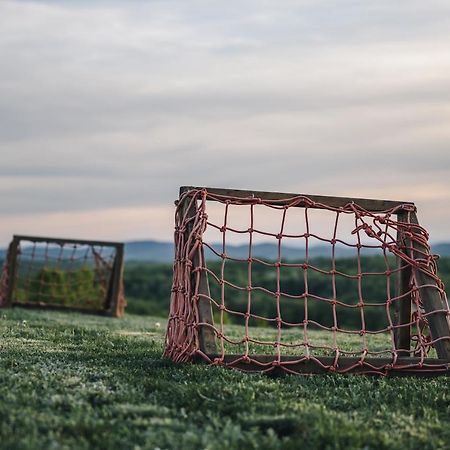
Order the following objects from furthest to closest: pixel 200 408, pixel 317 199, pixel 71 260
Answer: pixel 71 260 < pixel 317 199 < pixel 200 408

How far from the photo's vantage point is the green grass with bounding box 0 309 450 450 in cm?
391

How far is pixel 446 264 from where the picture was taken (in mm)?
35531

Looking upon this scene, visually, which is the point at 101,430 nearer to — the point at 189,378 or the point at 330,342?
the point at 189,378

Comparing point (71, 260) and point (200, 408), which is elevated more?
point (71, 260)

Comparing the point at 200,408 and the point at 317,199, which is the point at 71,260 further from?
the point at 200,408

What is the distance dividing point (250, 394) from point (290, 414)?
370 mm

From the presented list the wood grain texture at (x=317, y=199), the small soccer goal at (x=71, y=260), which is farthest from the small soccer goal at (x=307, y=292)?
the small soccer goal at (x=71, y=260)

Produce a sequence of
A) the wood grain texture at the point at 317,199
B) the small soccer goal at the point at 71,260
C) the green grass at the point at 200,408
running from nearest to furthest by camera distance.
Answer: the green grass at the point at 200,408 < the wood grain texture at the point at 317,199 < the small soccer goal at the point at 71,260

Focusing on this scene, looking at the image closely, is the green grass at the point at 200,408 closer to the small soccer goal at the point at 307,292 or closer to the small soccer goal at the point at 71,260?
the small soccer goal at the point at 307,292

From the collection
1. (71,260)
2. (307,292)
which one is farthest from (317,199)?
(71,260)

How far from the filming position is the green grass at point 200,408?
3906mm

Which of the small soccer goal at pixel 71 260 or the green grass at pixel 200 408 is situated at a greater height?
the small soccer goal at pixel 71 260

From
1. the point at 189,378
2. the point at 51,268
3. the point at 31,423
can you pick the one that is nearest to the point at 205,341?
the point at 189,378

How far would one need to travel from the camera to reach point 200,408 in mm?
4379
